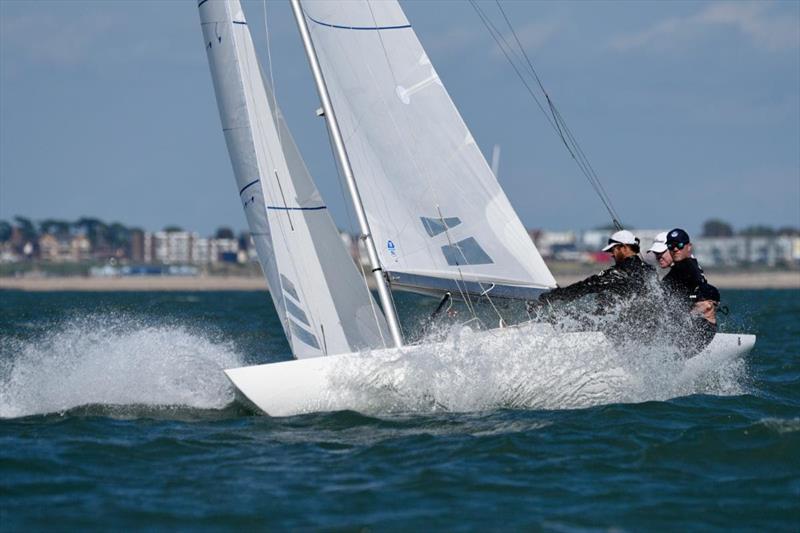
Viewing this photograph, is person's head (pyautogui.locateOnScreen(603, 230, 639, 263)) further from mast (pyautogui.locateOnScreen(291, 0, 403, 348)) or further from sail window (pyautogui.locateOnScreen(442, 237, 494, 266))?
mast (pyautogui.locateOnScreen(291, 0, 403, 348))

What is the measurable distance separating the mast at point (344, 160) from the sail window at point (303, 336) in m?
0.67

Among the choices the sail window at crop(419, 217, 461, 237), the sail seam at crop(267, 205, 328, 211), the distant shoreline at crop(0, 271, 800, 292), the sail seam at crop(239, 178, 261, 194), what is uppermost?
the distant shoreline at crop(0, 271, 800, 292)

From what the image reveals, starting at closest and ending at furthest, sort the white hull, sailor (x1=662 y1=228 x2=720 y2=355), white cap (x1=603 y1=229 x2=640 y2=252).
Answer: the white hull
white cap (x1=603 y1=229 x2=640 y2=252)
sailor (x1=662 y1=228 x2=720 y2=355)

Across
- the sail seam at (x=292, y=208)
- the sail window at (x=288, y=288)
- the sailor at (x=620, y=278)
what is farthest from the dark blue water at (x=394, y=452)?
the sail seam at (x=292, y=208)

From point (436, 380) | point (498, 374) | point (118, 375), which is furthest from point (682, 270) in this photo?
point (118, 375)

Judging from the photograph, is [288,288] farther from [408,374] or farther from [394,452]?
[394,452]

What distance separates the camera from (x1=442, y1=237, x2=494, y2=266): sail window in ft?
34.3

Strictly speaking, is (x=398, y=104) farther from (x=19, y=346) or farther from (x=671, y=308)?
(x=19, y=346)

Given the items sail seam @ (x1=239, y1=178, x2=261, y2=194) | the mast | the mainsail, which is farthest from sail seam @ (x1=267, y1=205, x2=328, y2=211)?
the mast

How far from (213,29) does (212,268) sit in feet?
320

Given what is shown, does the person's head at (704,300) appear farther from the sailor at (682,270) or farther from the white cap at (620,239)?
the white cap at (620,239)

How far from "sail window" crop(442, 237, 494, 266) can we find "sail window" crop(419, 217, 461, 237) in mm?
133

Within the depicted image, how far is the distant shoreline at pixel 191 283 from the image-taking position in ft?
269

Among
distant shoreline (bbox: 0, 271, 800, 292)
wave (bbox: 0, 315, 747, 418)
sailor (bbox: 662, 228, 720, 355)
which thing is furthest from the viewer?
distant shoreline (bbox: 0, 271, 800, 292)
